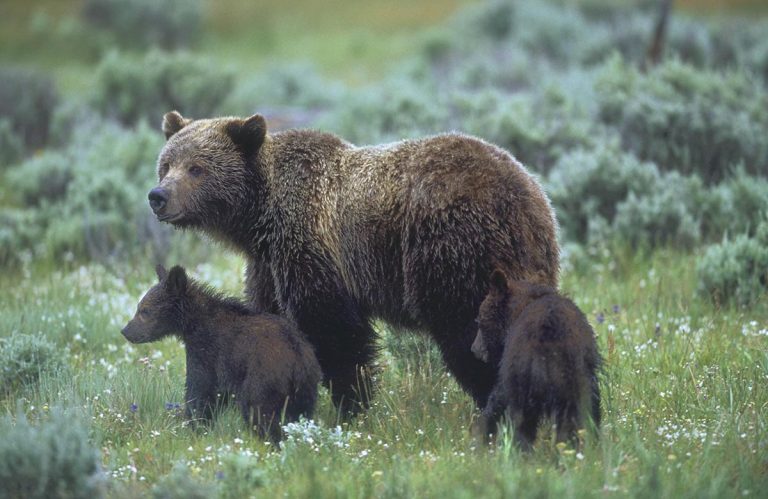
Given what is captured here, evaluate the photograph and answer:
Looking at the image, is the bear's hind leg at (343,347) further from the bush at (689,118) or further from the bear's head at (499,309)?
the bush at (689,118)

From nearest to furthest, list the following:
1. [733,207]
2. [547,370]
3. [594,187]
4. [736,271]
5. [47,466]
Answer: [47,466]
[547,370]
[736,271]
[733,207]
[594,187]

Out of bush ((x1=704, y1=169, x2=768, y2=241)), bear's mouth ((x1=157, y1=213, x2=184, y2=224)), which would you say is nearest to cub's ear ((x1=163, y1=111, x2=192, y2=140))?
bear's mouth ((x1=157, y1=213, x2=184, y2=224))

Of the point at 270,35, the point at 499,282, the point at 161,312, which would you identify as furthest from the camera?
the point at 270,35

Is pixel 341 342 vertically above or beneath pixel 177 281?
beneath

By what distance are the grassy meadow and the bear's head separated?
0.52 m

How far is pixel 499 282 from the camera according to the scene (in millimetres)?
5402

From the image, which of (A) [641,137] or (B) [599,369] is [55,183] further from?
(B) [599,369]

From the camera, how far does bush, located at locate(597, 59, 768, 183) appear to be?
12.1 metres

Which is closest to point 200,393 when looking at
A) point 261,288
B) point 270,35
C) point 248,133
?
point 261,288

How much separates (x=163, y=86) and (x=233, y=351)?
1212cm

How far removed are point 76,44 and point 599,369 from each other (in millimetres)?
27198

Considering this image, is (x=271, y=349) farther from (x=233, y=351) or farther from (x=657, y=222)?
(x=657, y=222)

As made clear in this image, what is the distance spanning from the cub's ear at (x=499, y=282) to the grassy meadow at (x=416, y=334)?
85 centimetres

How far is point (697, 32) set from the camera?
1950 cm
